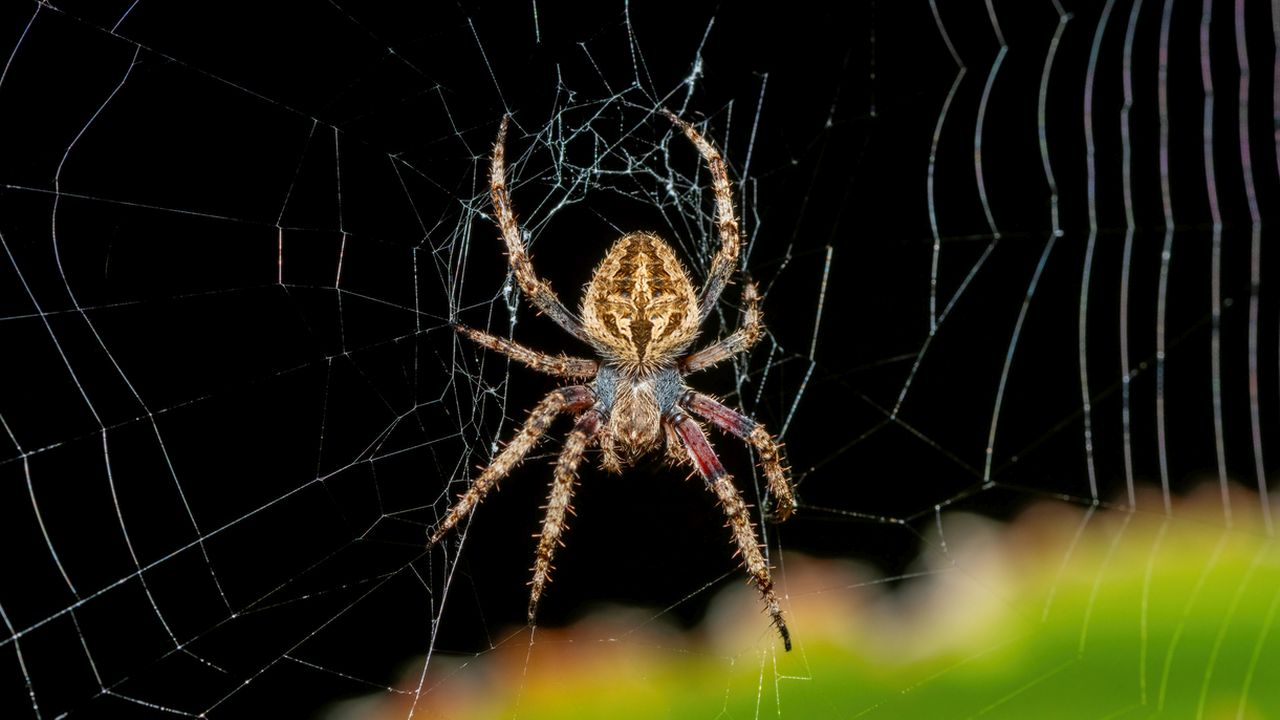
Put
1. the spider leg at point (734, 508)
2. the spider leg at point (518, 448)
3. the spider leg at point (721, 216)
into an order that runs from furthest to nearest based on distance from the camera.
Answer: the spider leg at point (721, 216) < the spider leg at point (734, 508) < the spider leg at point (518, 448)

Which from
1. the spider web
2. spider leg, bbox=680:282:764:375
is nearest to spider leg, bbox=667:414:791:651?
spider leg, bbox=680:282:764:375

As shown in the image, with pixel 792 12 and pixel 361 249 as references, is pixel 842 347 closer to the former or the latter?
pixel 792 12

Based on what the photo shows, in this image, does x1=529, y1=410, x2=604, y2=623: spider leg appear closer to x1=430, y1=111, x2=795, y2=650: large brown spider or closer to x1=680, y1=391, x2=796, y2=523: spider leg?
x1=430, y1=111, x2=795, y2=650: large brown spider

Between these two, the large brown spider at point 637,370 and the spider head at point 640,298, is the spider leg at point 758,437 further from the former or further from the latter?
the spider head at point 640,298

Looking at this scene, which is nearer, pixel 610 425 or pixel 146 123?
pixel 146 123

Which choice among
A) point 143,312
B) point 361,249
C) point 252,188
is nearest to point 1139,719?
point 361,249

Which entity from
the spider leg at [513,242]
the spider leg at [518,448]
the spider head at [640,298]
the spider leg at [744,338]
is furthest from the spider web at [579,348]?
the spider leg at [744,338]
